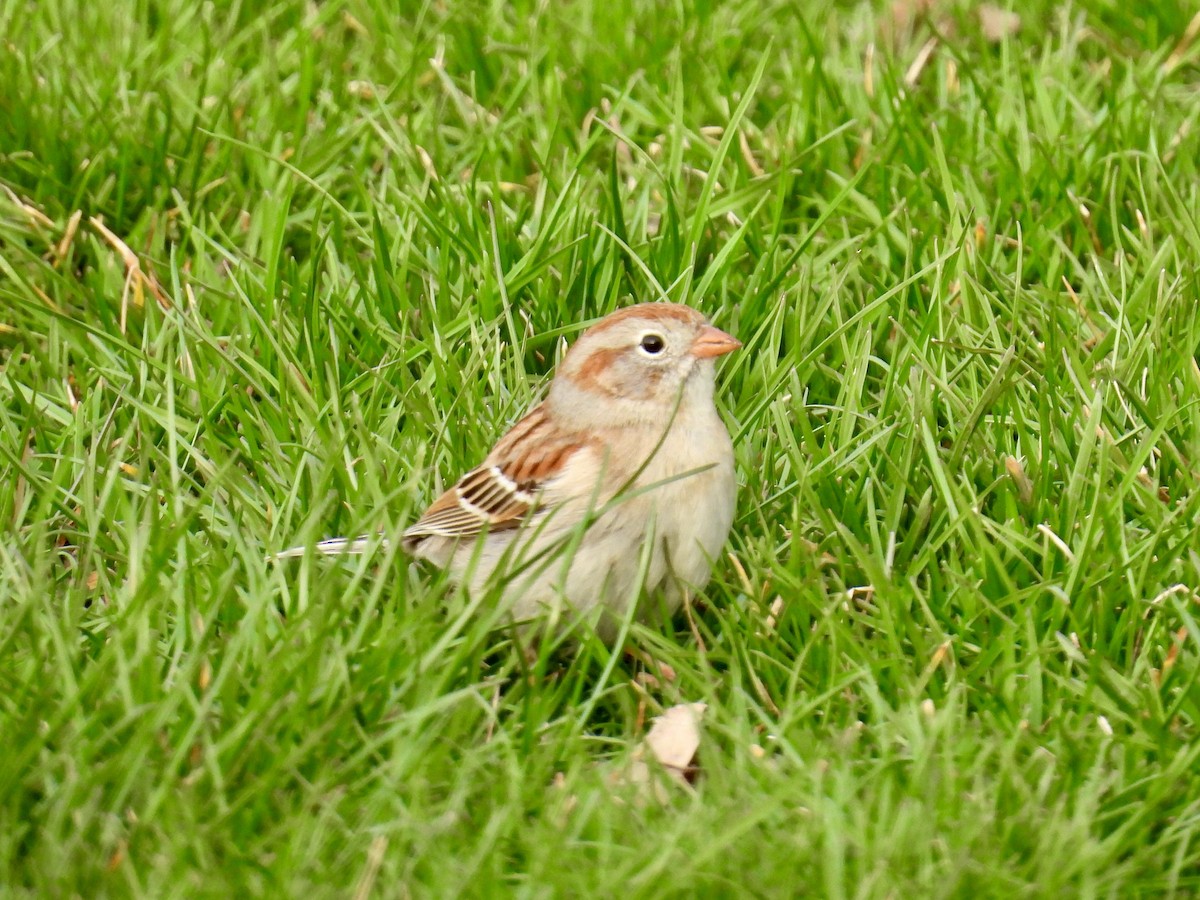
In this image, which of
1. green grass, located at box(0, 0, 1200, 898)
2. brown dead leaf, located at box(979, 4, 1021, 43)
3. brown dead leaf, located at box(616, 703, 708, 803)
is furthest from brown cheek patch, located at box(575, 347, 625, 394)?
brown dead leaf, located at box(979, 4, 1021, 43)

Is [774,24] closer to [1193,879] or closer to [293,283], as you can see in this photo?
[293,283]

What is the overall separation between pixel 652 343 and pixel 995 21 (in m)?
3.03

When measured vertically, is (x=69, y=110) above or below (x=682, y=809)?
above

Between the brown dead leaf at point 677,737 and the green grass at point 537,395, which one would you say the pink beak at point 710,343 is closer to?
the green grass at point 537,395

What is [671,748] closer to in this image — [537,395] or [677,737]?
[677,737]

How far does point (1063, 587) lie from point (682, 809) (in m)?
1.02

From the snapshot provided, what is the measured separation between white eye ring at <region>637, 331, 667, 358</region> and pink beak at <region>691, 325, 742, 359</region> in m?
0.07

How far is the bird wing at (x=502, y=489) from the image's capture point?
3.80 meters

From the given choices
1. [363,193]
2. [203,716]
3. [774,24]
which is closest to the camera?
[203,716]

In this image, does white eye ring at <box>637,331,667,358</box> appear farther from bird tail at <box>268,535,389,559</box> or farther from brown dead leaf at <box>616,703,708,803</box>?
brown dead leaf at <box>616,703,708,803</box>

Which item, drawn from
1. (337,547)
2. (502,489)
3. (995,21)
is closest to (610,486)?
(502,489)

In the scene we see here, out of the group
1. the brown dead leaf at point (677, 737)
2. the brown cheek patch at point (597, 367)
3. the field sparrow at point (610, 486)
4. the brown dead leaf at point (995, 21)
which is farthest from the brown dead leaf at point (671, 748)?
the brown dead leaf at point (995, 21)

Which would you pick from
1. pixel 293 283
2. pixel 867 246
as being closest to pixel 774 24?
pixel 867 246

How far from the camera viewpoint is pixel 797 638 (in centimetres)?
358
